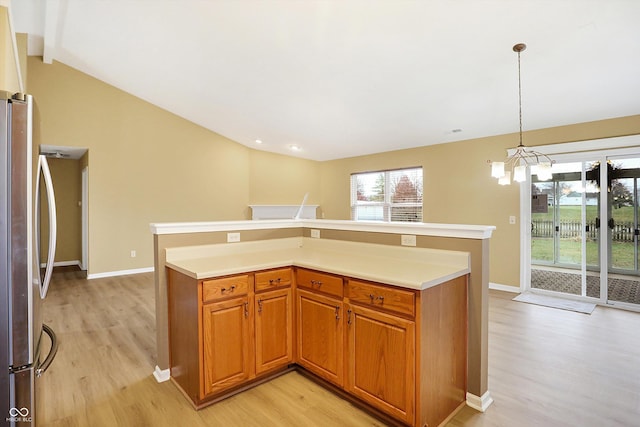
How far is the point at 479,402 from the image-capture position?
6.74 ft

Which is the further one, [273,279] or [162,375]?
[162,375]

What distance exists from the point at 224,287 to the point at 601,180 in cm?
517

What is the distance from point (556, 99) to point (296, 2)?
335cm

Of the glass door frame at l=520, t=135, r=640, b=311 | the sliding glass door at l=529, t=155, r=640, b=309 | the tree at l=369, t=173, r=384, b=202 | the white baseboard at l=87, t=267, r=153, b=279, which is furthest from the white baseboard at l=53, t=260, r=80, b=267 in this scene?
the sliding glass door at l=529, t=155, r=640, b=309

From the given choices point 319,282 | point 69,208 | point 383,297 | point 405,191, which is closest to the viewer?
point 383,297

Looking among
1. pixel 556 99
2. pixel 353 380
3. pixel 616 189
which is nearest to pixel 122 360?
pixel 353 380

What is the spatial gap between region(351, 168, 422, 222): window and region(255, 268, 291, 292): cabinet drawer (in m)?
4.60

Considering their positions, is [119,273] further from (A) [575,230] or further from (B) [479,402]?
(A) [575,230]

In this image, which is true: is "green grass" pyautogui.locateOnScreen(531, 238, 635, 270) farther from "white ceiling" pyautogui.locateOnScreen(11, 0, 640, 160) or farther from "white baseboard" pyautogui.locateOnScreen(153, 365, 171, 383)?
"white baseboard" pyautogui.locateOnScreen(153, 365, 171, 383)

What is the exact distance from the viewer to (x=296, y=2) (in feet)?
9.61

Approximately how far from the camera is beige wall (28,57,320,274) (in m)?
5.32

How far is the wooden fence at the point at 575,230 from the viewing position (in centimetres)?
426

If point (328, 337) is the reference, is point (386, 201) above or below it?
above

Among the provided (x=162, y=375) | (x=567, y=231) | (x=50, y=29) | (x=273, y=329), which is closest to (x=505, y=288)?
(x=567, y=231)
